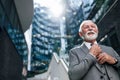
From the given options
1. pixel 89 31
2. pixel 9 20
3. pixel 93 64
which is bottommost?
pixel 9 20

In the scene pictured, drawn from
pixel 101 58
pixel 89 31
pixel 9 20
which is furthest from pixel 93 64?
pixel 9 20

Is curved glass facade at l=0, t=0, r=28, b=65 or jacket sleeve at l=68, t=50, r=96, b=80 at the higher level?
jacket sleeve at l=68, t=50, r=96, b=80

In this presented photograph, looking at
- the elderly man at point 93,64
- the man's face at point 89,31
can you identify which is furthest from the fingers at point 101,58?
the man's face at point 89,31

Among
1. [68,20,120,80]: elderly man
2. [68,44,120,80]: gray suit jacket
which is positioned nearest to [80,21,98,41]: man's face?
[68,20,120,80]: elderly man

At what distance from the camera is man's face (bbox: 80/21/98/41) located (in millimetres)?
2148

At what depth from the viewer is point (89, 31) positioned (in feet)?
7.18

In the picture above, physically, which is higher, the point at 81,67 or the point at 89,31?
the point at 89,31

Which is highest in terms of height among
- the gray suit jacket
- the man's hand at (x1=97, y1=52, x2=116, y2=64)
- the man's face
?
the man's face

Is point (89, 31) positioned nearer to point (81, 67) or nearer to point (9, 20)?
point (81, 67)

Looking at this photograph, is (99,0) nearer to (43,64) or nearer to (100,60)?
(100,60)

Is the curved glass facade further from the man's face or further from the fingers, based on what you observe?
the fingers

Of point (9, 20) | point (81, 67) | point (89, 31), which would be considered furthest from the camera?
point (9, 20)

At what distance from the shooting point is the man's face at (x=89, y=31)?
84.6 inches

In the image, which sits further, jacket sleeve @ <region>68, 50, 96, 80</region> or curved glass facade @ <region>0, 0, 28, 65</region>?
curved glass facade @ <region>0, 0, 28, 65</region>
